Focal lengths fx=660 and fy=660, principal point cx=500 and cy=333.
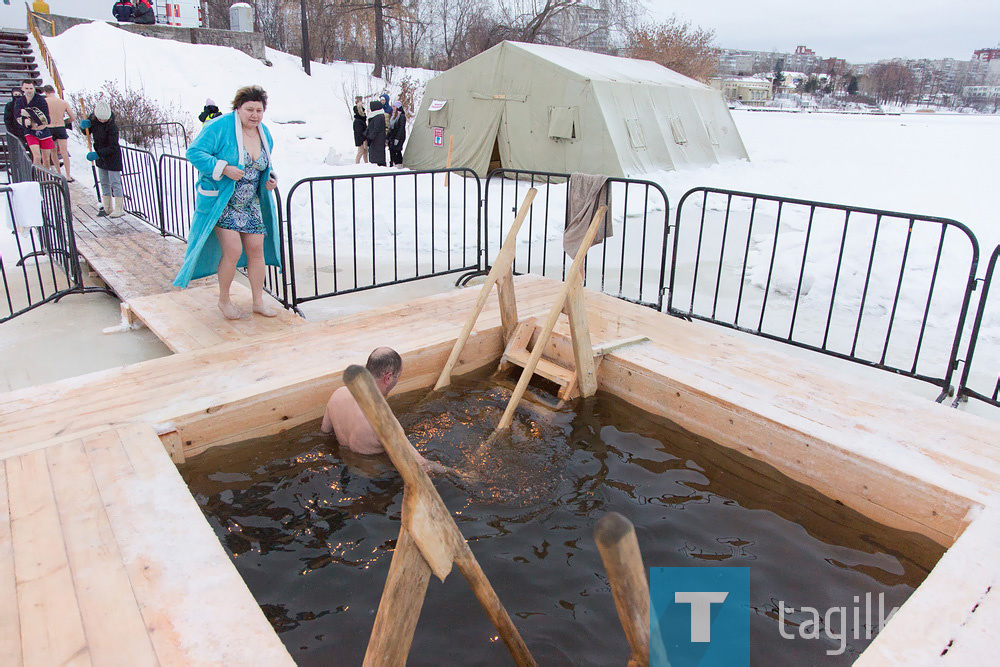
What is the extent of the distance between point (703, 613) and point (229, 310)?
4000mm

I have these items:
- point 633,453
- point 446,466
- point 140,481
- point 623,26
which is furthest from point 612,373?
point 623,26

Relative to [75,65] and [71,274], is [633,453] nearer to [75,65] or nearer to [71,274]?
[71,274]

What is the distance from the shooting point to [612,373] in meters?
4.42

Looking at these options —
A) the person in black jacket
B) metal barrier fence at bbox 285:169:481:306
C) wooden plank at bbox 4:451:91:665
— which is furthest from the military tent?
wooden plank at bbox 4:451:91:665

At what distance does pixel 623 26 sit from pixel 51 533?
3329 centimetres

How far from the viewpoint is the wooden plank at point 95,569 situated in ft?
6.38

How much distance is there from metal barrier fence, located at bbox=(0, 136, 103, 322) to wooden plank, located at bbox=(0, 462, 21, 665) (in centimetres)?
379

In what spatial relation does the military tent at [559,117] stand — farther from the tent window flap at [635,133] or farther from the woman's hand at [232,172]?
the woman's hand at [232,172]

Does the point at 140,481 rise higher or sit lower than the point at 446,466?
higher

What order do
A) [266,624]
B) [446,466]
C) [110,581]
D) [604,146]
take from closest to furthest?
[266,624], [110,581], [446,466], [604,146]

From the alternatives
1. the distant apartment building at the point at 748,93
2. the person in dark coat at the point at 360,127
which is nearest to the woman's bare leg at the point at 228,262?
the person in dark coat at the point at 360,127

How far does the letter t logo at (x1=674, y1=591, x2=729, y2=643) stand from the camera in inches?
102

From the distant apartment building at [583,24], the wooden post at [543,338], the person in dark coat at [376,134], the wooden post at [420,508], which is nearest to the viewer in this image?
the wooden post at [420,508]

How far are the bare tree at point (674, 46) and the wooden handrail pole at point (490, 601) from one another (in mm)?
38179
